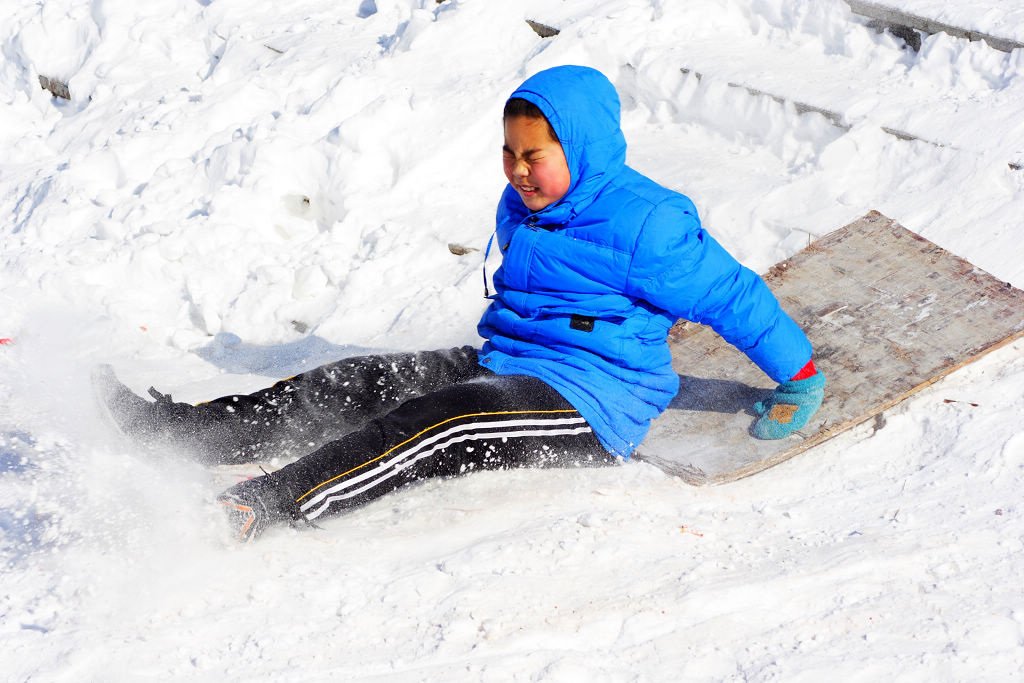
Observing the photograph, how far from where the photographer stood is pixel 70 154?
5.18m

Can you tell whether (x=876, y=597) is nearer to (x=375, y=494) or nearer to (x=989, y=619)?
(x=989, y=619)

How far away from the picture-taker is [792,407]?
2.76 meters

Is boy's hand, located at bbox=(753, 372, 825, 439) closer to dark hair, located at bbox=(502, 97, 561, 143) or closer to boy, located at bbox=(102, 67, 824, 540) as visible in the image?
boy, located at bbox=(102, 67, 824, 540)

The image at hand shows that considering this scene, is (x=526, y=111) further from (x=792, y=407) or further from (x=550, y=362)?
(x=792, y=407)

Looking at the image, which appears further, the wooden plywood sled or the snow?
the wooden plywood sled

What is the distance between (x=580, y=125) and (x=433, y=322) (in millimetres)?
1358

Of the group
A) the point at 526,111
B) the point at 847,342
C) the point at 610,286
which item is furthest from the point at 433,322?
the point at 847,342

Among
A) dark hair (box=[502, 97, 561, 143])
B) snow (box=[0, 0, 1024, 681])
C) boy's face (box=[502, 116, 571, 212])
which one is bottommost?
snow (box=[0, 0, 1024, 681])

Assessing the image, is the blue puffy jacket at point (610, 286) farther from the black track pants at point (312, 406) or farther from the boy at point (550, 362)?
the black track pants at point (312, 406)

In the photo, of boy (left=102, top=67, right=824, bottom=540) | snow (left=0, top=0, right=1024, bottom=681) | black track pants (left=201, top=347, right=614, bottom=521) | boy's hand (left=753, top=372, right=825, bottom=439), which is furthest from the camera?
boy's hand (left=753, top=372, right=825, bottom=439)

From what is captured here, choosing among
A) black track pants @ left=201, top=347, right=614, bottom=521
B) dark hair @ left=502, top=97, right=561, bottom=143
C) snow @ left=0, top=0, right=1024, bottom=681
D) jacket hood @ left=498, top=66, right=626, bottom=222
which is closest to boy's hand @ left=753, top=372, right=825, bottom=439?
snow @ left=0, top=0, right=1024, bottom=681

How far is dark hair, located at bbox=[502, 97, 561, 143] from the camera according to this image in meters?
2.47

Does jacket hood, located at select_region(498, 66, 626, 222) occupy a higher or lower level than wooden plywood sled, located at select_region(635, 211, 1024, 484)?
higher

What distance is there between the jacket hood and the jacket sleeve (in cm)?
18
